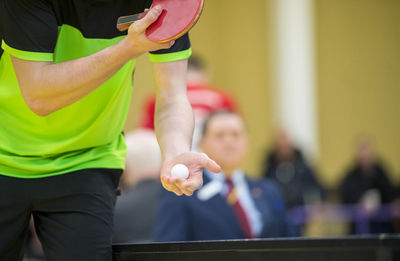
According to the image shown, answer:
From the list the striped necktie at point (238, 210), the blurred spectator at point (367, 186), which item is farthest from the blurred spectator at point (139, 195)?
the blurred spectator at point (367, 186)

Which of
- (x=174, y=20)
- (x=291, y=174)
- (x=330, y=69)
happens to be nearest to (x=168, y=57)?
(x=174, y=20)

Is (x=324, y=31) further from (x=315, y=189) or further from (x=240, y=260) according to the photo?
(x=240, y=260)

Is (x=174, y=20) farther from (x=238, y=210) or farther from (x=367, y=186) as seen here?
(x=367, y=186)

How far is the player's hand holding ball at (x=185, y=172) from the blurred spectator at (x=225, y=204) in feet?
5.87

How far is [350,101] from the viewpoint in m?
13.9

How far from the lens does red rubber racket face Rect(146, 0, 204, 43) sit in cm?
184

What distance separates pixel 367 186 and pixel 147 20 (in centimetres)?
821

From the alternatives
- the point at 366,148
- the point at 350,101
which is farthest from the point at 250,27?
the point at 366,148

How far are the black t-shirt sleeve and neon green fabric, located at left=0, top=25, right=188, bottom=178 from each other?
0.44ft

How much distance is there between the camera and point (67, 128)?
223 cm

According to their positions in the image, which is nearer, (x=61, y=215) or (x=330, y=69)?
(x=61, y=215)

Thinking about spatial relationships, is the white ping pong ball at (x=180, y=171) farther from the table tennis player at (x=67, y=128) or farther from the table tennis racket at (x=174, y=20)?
the table tennis racket at (x=174, y=20)

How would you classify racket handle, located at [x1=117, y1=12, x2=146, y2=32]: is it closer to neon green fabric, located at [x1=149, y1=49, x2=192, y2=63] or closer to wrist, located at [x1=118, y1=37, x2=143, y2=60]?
wrist, located at [x1=118, y1=37, x2=143, y2=60]

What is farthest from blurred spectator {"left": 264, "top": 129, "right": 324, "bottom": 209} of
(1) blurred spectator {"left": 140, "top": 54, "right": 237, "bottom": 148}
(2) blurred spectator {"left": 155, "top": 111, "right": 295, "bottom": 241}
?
(2) blurred spectator {"left": 155, "top": 111, "right": 295, "bottom": 241}
